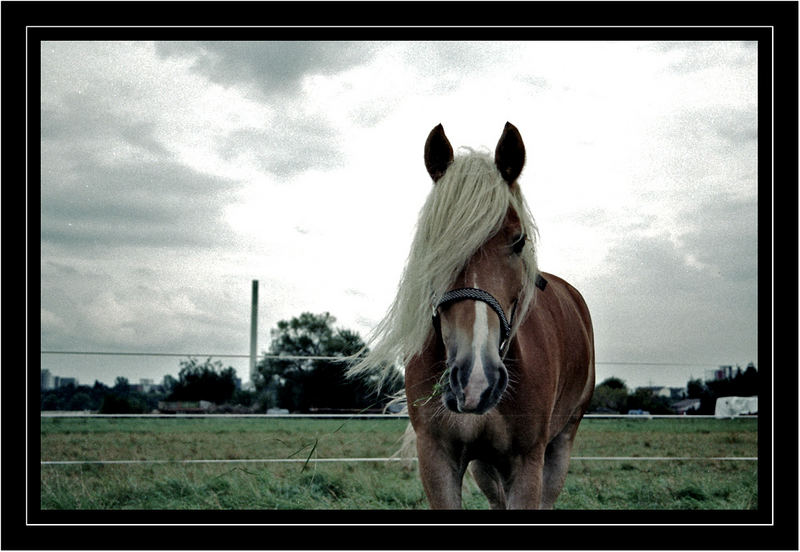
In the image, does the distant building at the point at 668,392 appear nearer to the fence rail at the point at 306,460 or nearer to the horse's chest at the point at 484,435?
the fence rail at the point at 306,460

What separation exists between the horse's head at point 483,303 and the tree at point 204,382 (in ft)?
7.93

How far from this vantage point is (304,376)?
482cm

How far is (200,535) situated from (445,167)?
153 cm

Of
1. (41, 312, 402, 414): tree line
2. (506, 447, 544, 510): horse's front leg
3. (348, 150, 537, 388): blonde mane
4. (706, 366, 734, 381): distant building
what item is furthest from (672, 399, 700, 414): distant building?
(348, 150, 537, 388): blonde mane

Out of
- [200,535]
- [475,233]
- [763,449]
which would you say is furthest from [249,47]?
[763,449]

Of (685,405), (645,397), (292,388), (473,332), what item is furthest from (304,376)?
(473,332)

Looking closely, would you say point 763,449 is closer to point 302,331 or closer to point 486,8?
point 486,8

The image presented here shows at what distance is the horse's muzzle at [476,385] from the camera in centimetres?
185

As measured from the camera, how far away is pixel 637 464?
5.16 meters

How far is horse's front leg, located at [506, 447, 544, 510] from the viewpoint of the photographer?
2377 mm

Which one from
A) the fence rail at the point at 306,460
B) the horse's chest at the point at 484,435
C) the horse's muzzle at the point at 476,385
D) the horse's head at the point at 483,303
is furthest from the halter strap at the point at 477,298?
the fence rail at the point at 306,460

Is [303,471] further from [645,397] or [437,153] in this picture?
[437,153]

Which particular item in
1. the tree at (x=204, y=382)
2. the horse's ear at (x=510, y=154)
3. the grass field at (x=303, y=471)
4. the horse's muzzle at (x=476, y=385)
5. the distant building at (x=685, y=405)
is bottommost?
the grass field at (x=303, y=471)

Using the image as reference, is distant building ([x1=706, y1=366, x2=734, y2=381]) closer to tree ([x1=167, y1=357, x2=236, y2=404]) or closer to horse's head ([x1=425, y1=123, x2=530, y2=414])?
horse's head ([x1=425, y1=123, x2=530, y2=414])
